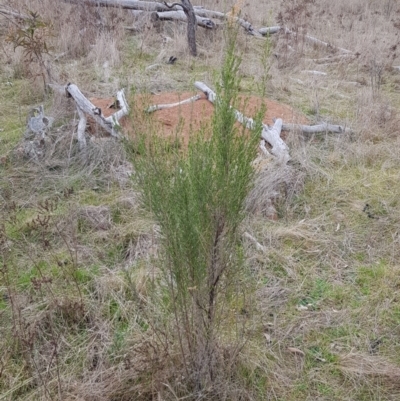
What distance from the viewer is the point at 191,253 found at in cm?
208

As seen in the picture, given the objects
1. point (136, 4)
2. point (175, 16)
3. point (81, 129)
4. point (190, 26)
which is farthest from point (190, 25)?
point (81, 129)

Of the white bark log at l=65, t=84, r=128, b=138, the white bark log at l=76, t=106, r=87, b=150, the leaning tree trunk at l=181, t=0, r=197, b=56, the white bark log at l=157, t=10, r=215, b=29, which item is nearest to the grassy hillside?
the white bark log at l=76, t=106, r=87, b=150

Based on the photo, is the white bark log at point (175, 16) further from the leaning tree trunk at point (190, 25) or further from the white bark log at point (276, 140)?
the white bark log at point (276, 140)

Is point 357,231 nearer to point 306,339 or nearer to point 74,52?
point 306,339

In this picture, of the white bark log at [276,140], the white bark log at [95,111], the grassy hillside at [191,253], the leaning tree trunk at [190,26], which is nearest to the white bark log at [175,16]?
the leaning tree trunk at [190,26]

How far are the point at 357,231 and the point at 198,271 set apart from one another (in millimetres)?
2271

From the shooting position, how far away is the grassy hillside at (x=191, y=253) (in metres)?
2.42

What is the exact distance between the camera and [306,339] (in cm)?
289

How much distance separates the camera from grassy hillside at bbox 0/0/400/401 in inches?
95.3

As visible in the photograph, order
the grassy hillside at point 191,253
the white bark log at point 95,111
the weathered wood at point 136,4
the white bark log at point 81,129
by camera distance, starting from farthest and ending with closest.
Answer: the weathered wood at point 136,4
the white bark log at point 95,111
the white bark log at point 81,129
the grassy hillside at point 191,253

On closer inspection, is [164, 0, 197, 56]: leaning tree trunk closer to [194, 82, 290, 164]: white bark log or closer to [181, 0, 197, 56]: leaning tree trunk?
[181, 0, 197, 56]: leaning tree trunk

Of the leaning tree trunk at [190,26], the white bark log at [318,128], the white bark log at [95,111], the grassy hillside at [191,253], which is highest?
the leaning tree trunk at [190,26]

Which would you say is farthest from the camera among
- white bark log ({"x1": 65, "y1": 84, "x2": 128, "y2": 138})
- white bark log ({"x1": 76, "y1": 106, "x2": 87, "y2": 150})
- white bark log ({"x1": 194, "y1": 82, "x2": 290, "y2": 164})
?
white bark log ({"x1": 65, "y1": 84, "x2": 128, "y2": 138})

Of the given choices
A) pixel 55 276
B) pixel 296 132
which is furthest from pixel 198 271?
pixel 296 132
